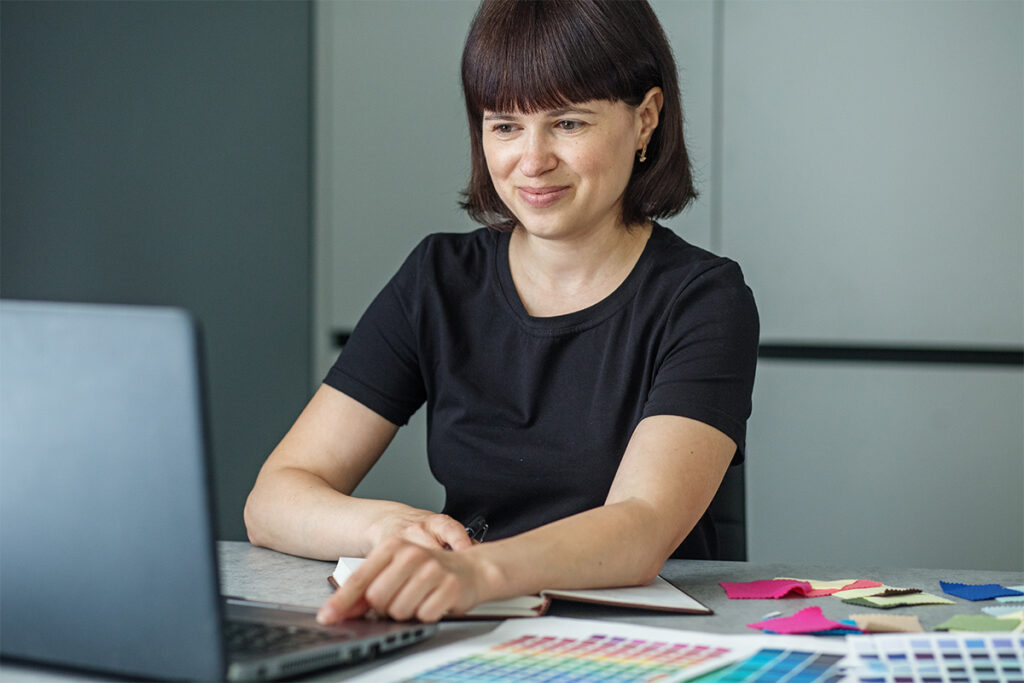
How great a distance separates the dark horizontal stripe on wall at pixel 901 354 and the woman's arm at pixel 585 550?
1344 millimetres

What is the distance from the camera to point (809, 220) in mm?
2463

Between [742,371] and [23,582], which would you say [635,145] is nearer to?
[742,371]

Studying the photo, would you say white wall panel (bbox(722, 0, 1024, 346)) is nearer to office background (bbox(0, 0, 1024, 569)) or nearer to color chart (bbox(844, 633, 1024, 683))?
office background (bbox(0, 0, 1024, 569))

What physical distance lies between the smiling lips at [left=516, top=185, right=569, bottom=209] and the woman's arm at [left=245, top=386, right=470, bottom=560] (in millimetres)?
350

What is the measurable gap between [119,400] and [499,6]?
32.3 inches

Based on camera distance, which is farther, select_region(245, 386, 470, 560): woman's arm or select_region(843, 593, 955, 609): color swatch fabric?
select_region(245, 386, 470, 560): woman's arm

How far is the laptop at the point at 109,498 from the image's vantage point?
647 mm

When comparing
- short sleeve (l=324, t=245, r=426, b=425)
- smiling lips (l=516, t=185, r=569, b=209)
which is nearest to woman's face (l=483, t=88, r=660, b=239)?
smiling lips (l=516, t=185, r=569, b=209)

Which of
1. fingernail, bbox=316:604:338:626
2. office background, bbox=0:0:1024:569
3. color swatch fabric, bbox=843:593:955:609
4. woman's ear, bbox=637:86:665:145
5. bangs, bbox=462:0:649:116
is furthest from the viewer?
office background, bbox=0:0:1024:569

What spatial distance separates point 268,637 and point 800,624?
44cm

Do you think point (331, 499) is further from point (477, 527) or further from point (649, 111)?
point (649, 111)

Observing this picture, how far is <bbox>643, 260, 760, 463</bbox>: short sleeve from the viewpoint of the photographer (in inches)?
47.4

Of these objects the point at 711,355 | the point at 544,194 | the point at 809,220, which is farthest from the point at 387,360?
the point at 809,220

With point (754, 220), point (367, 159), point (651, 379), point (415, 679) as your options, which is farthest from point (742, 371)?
point (367, 159)
